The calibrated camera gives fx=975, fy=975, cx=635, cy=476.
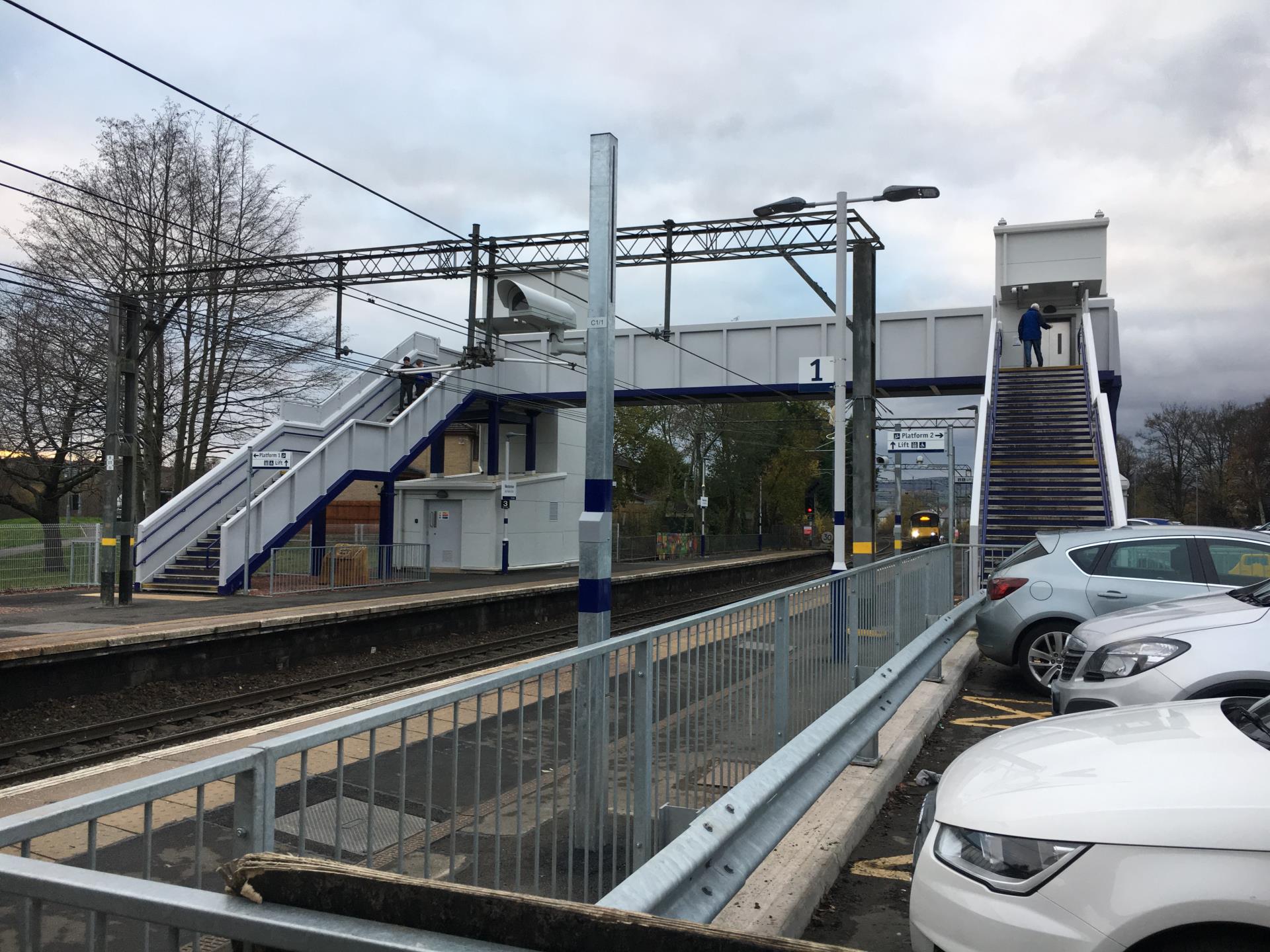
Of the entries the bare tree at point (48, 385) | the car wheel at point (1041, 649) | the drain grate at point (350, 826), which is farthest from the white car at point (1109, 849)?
the bare tree at point (48, 385)

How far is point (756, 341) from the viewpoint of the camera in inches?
1194

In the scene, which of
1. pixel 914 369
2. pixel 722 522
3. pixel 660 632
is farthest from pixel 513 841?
pixel 722 522

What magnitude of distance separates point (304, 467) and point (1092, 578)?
64.3 feet

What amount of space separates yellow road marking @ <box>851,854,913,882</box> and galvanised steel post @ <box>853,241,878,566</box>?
27.9ft

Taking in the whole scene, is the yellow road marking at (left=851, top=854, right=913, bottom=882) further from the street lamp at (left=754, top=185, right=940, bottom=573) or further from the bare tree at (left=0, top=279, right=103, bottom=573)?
the bare tree at (left=0, top=279, right=103, bottom=573)

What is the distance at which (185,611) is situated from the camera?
17.8 m

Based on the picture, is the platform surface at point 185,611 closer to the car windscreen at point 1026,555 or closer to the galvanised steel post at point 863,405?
the galvanised steel post at point 863,405

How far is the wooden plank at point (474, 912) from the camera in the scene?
1.57 metres

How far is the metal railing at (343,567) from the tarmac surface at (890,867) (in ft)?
56.6

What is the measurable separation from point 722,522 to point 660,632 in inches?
2320

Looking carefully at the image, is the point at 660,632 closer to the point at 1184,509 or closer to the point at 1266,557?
the point at 1266,557

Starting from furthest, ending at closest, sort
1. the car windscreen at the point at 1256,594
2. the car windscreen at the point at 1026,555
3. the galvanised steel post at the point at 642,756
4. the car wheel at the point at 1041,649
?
the car windscreen at the point at 1026,555, the car wheel at the point at 1041,649, the car windscreen at the point at 1256,594, the galvanised steel post at the point at 642,756

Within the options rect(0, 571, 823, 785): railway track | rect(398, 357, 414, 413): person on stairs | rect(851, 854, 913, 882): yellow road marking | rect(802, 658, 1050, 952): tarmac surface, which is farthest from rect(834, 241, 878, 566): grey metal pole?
rect(398, 357, 414, 413): person on stairs

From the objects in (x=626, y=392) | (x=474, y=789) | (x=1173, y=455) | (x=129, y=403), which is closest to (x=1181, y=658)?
(x=474, y=789)
